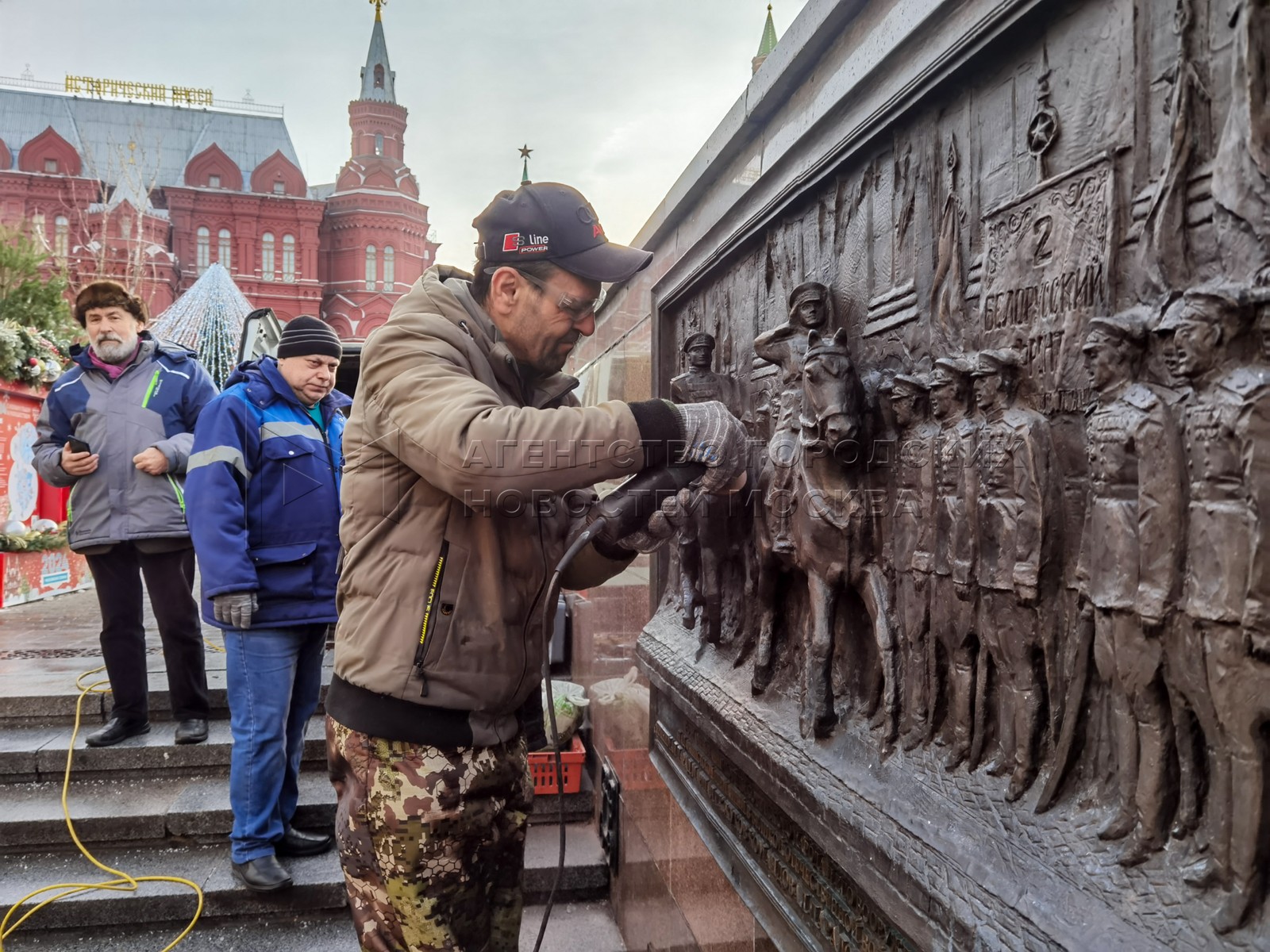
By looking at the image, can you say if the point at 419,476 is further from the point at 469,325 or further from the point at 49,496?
the point at 49,496

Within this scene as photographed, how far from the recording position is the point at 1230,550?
1108 millimetres

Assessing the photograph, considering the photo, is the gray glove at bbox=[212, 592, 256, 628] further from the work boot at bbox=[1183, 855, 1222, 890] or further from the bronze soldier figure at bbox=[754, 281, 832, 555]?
the work boot at bbox=[1183, 855, 1222, 890]

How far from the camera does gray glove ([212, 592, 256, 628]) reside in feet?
12.1

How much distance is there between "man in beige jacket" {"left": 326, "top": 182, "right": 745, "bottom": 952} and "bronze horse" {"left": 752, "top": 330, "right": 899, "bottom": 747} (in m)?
0.20

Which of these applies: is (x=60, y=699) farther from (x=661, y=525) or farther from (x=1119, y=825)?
(x=1119, y=825)

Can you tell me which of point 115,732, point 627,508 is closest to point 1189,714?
point 627,508

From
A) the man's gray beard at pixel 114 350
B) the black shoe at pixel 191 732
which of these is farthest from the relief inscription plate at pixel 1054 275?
the black shoe at pixel 191 732

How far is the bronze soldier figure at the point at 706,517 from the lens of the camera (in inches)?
116

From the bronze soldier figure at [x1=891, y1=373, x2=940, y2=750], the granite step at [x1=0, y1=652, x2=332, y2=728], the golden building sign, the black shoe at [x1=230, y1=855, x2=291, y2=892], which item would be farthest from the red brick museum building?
the bronze soldier figure at [x1=891, y1=373, x2=940, y2=750]

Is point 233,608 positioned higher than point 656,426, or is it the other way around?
point 656,426

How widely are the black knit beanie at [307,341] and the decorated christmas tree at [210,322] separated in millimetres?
17083

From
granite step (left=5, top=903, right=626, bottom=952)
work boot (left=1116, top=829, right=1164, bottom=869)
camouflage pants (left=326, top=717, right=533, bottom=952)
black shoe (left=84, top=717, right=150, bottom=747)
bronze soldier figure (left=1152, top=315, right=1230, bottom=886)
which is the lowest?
granite step (left=5, top=903, right=626, bottom=952)

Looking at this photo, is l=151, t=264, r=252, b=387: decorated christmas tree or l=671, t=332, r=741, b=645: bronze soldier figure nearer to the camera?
l=671, t=332, r=741, b=645: bronze soldier figure

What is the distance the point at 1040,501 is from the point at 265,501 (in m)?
3.46
